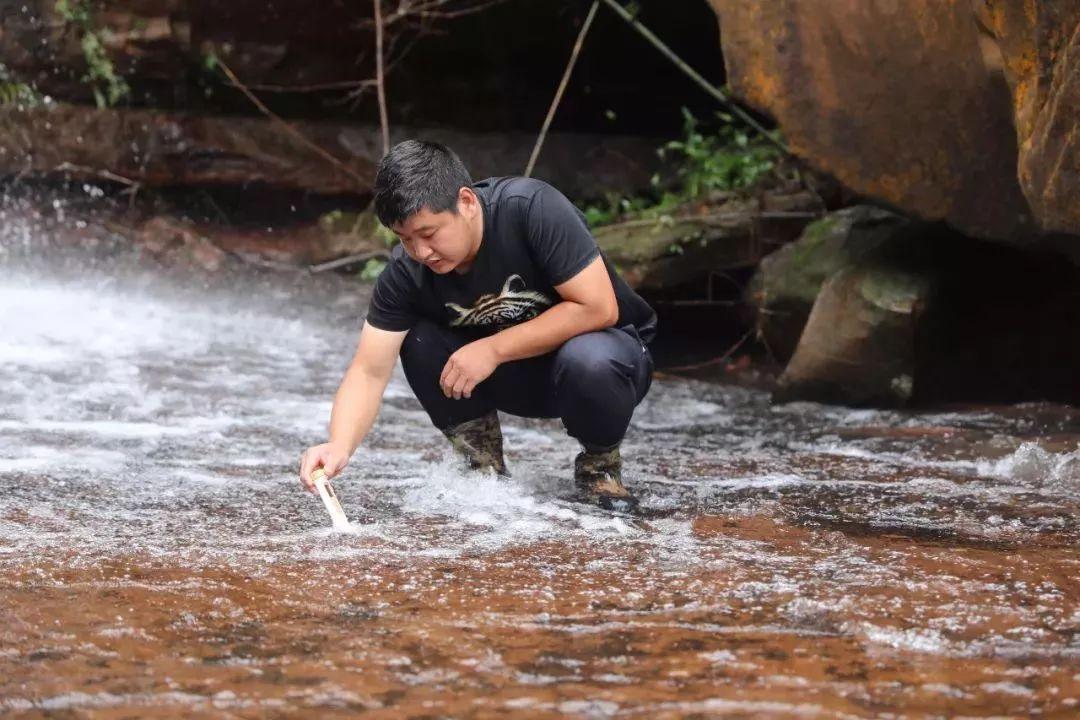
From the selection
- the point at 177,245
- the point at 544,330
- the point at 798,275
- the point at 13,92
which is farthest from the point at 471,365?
the point at 13,92

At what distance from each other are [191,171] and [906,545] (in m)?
7.97

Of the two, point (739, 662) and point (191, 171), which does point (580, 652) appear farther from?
point (191, 171)

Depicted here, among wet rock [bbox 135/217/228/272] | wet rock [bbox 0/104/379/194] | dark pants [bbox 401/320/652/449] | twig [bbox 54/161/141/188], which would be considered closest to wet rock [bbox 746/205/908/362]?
dark pants [bbox 401/320/652/449]

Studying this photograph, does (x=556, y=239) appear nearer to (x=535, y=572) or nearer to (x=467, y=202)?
(x=467, y=202)

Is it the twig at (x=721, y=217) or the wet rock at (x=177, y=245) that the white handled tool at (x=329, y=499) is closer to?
the twig at (x=721, y=217)

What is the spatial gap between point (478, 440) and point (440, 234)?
84 cm

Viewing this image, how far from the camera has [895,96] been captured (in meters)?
5.15

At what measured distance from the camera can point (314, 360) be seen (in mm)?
7055

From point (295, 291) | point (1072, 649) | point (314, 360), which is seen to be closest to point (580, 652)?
point (1072, 649)

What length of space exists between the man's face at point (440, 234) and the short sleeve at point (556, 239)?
181mm

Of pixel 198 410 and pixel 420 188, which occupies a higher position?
pixel 420 188

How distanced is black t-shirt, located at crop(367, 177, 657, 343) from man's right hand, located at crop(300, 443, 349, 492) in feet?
1.58

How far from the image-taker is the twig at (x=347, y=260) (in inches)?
349

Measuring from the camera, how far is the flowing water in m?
2.06
